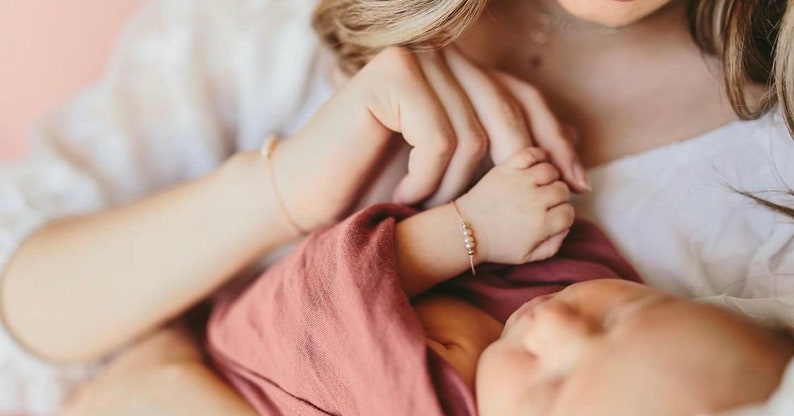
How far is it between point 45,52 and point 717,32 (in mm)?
913

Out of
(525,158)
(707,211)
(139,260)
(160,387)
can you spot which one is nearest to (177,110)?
(139,260)

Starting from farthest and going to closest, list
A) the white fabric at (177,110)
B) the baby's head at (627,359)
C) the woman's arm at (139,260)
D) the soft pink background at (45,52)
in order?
the soft pink background at (45,52), the white fabric at (177,110), the woman's arm at (139,260), the baby's head at (627,359)

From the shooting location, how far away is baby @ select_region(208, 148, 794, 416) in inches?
18.4

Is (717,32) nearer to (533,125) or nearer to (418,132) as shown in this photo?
(533,125)

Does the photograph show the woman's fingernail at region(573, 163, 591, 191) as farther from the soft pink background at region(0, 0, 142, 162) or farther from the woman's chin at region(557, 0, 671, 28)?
the soft pink background at region(0, 0, 142, 162)

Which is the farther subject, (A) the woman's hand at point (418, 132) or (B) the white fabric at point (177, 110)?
(B) the white fabric at point (177, 110)

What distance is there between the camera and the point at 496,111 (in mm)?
692

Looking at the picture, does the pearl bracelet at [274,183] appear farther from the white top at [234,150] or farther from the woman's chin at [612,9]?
the woman's chin at [612,9]

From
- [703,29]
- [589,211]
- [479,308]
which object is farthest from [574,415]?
[703,29]

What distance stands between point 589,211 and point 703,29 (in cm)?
23

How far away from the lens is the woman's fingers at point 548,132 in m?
0.70

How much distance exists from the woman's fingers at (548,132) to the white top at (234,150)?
6 cm

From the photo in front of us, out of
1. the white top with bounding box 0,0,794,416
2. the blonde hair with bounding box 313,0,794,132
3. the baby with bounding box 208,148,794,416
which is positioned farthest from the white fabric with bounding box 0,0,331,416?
the baby with bounding box 208,148,794,416

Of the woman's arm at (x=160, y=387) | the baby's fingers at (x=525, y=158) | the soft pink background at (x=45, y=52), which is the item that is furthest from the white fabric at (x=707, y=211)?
the soft pink background at (x=45, y=52)
